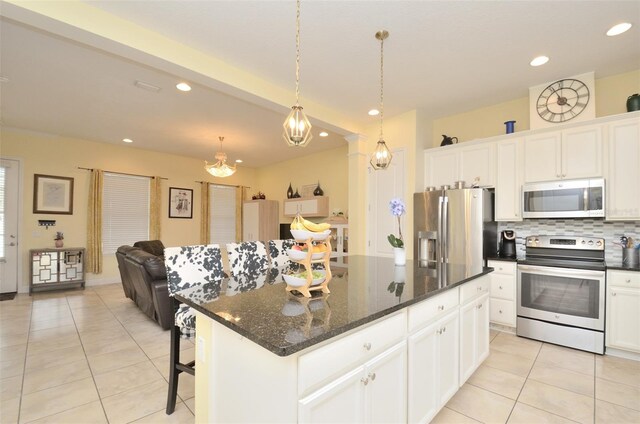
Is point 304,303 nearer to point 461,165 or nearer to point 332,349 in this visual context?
point 332,349

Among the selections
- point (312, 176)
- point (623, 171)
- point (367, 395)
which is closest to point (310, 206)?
point (312, 176)

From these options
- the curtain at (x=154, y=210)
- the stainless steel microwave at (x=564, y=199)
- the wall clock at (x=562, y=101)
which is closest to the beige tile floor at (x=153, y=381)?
the stainless steel microwave at (x=564, y=199)

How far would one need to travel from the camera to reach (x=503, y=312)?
3438mm

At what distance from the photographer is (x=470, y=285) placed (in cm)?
218

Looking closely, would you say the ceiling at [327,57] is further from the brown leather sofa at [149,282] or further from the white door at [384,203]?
the brown leather sofa at [149,282]

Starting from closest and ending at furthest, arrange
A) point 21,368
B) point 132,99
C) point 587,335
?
1. point 21,368
2. point 587,335
3. point 132,99

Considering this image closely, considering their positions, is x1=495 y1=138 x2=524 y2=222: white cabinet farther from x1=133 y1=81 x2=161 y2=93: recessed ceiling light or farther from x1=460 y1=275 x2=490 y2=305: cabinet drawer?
x1=133 y1=81 x2=161 y2=93: recessed ceiling light

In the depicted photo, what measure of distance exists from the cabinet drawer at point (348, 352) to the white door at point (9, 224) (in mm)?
6851

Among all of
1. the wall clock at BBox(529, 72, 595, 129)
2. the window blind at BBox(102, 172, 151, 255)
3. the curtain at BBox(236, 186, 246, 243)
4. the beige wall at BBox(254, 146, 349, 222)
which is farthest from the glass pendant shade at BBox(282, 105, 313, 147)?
the curtain at BBox(236, 186, 246, 243)

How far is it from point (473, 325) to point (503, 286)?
5.11ft

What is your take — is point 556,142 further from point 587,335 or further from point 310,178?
point 310,178

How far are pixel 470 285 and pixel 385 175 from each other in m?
2.57

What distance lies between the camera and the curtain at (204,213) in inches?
289

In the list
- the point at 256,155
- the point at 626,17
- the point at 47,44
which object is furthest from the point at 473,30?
the point at 256,155
